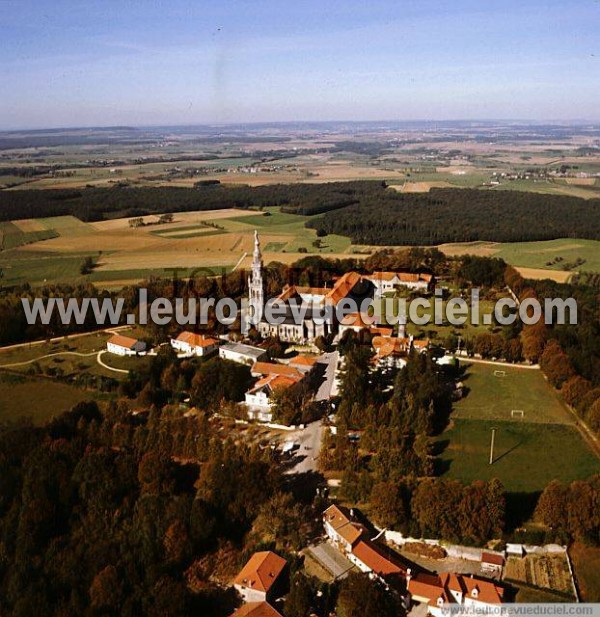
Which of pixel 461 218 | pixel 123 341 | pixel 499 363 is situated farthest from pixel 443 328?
pixel 461 218

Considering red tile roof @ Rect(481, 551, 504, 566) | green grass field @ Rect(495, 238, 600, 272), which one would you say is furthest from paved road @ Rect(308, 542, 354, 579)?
green grass field @ Rect(495, 238, 600, 272)

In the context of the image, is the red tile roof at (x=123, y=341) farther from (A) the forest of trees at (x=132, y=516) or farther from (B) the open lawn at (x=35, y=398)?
(A) the forest of trees at (x=132, y=516)

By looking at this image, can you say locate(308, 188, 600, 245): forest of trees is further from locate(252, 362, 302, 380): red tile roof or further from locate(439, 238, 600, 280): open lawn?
locate(252, 362, 302, 380): red tile roof

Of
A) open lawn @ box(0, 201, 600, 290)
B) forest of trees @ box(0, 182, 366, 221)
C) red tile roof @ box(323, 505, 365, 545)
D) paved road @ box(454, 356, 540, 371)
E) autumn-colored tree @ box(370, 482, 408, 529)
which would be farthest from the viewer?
forest of trees @ box(0, 182, 366, 221)

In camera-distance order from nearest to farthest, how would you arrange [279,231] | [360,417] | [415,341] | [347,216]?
[360,417] → [415,341] → [279,231] → [347,216]

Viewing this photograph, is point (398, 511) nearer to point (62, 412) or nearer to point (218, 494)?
point (218, 494)

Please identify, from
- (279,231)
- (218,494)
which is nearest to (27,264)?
(279,231)

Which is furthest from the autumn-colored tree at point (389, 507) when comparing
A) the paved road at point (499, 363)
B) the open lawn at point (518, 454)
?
the paved road at point (499, 363)
